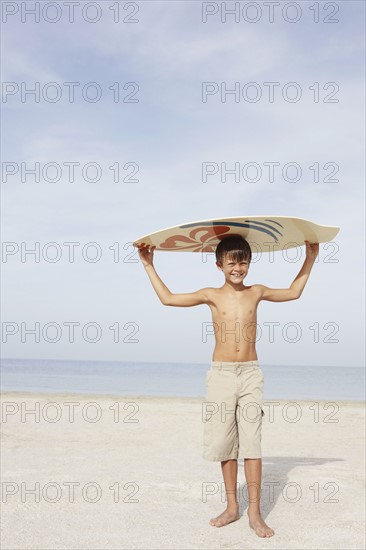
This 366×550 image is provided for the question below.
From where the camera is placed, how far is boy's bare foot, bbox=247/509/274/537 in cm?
427

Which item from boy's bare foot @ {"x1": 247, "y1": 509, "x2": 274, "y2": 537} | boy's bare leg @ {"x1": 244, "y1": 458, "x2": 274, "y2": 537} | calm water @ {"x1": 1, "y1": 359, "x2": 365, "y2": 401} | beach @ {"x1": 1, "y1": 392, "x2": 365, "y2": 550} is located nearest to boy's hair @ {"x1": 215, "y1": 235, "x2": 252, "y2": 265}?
boy's bare leg @ {"x1": 244, "y1": 458, "x2": 274, "y2": 537}

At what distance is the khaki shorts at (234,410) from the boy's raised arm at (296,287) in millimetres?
542

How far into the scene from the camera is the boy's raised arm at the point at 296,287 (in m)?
4.68

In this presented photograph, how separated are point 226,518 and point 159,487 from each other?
112cm

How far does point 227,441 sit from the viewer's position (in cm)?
451

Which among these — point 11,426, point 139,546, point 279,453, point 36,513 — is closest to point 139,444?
point 279,453

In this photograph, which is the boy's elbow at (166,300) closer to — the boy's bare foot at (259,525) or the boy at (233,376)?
the boy at (233,376)

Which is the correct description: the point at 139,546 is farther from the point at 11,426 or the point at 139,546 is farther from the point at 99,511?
the point at 11,426

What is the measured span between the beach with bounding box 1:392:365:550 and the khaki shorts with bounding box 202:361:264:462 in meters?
0.59

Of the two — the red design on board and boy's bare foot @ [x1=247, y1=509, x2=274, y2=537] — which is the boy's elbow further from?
boy's bare foot @ [x1=247, y1=509, x2=274, y2=537]

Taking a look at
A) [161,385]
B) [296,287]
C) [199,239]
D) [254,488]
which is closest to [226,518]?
[254,488]

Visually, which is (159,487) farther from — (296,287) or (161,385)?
(161,385)

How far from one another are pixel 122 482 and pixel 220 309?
222 cm

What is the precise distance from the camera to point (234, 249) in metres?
4.52
